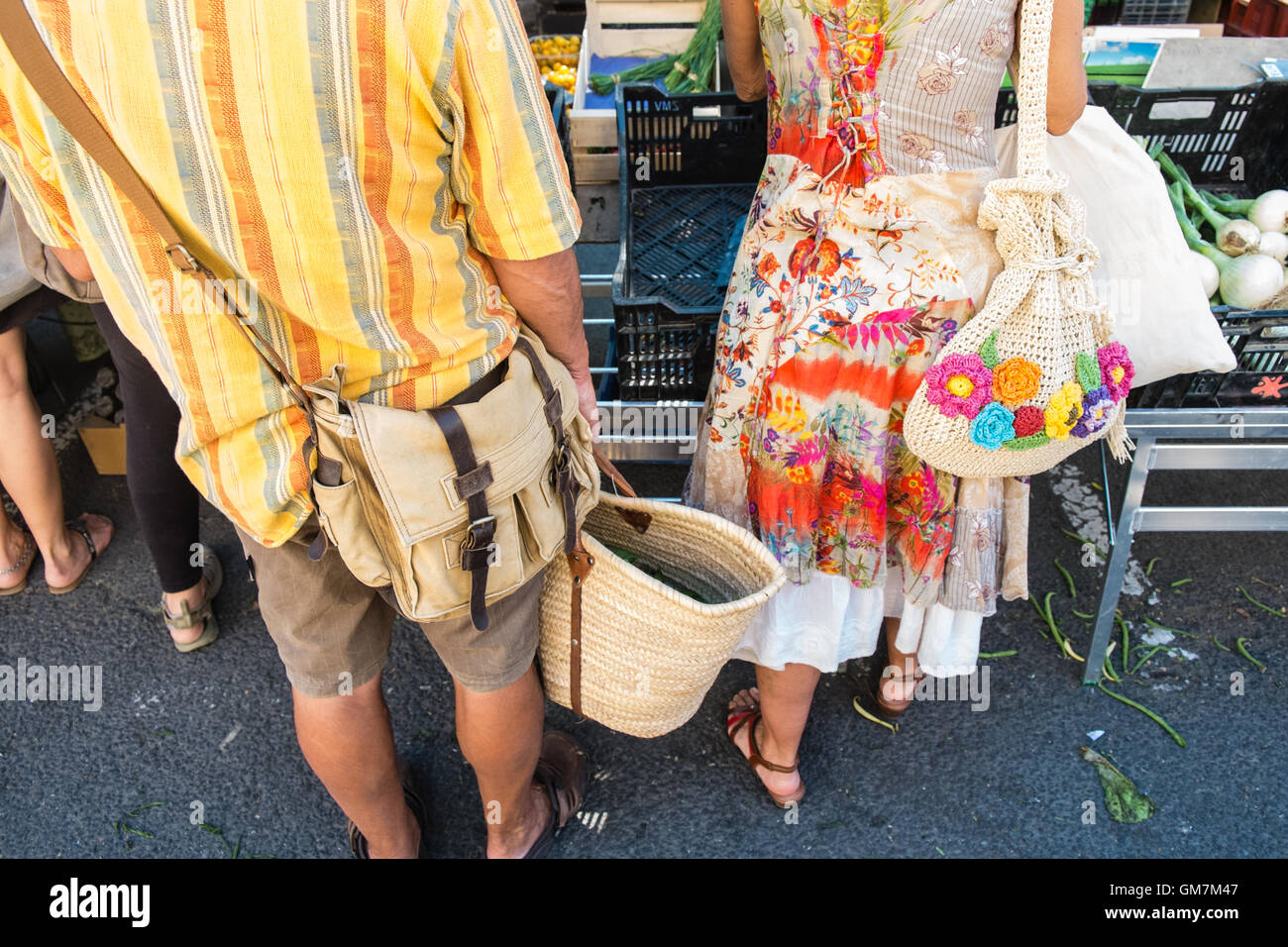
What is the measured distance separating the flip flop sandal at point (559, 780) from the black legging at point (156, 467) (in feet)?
3.64

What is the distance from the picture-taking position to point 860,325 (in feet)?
5.13

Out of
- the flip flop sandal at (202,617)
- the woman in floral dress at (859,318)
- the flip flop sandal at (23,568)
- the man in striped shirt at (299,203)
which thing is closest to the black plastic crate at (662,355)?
the woman in floral dress at (859,318)

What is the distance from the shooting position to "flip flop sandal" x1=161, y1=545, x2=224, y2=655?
2.49 m

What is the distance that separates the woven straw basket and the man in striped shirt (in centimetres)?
41

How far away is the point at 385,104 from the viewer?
3.29 ft

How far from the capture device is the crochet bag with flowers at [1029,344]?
1.44 m

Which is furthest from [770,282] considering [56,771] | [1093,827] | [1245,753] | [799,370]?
[56,771]

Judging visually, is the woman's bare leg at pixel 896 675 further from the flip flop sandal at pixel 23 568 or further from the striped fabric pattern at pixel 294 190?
the flip flop sandal at pixel 23 568

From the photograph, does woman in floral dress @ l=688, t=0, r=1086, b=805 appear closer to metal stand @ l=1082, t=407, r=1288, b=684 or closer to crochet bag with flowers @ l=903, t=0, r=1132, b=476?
crochet bag with flowers @ l=903, t=0, r=1132, b=476

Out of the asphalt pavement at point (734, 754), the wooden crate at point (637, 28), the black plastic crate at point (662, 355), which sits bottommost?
the asphalt pavement at point (734, 754)

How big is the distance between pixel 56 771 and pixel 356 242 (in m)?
1.96

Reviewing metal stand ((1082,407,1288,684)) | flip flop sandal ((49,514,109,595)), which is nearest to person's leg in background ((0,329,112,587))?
flip flop sandal ((49,514,109,595))
